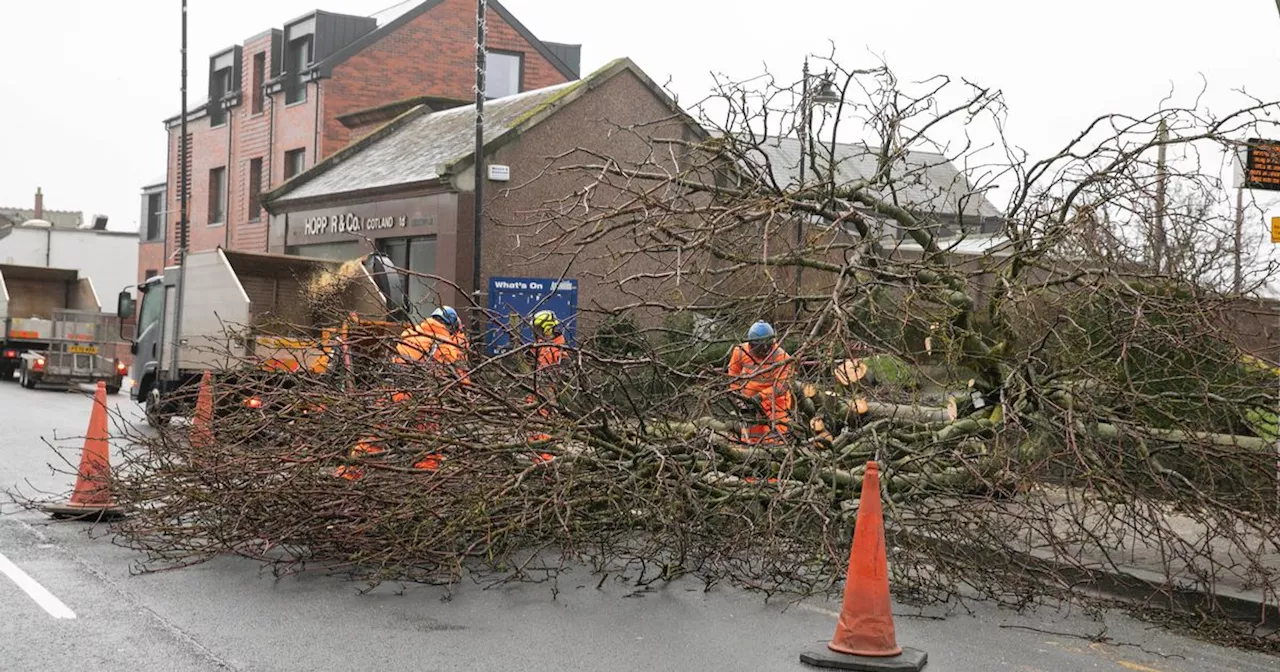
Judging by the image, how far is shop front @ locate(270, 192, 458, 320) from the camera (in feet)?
83.7

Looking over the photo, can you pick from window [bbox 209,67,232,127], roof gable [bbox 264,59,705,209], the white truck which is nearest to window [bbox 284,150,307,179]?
window [bbox 209,67,232,127]

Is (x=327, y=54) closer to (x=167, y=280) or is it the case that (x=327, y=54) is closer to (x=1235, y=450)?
(x=167, y=280)

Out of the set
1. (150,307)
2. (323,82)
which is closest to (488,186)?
(150,307)

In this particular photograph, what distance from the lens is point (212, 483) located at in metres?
8.82

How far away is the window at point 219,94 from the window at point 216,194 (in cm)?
144

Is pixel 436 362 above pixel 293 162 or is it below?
below

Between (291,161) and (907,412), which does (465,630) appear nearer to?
(907,412)

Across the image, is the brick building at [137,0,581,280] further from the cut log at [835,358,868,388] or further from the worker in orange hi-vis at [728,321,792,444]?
the cut log at [835,358,868,388]

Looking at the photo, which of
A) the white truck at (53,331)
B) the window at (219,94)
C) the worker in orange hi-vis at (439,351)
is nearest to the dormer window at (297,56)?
the window at (219,94)

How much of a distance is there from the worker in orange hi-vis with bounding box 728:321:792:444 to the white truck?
22.7 metres

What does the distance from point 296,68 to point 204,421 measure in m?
31.1

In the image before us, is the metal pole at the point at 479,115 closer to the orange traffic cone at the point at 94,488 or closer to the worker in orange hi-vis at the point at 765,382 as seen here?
the orange traffic cone at the point at 94,488

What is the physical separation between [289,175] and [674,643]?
33610mm

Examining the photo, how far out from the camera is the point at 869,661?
6.41 m
